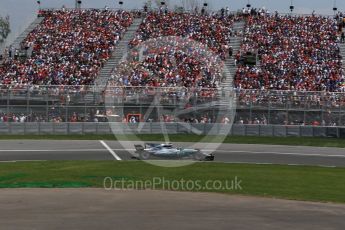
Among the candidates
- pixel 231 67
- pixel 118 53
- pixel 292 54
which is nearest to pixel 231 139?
pixel 231 67

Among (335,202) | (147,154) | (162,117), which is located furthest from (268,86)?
(335,202)

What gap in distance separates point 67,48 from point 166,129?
18.5 m

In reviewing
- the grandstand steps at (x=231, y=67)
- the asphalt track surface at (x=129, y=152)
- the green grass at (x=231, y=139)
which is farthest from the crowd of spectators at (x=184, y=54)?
the asphalt track surface at (x=129, y=152)

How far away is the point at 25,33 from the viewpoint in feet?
222

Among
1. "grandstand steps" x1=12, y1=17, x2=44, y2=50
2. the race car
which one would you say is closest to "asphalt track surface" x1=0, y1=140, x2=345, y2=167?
the race car

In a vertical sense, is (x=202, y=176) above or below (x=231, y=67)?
below

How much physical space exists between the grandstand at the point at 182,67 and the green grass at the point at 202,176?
15.1ft

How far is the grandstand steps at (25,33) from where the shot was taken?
64812 millimetres

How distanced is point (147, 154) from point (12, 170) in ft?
22.6

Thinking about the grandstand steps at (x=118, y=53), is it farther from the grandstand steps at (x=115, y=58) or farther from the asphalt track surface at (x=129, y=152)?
the asphalt track surface at (x=129, y=152)

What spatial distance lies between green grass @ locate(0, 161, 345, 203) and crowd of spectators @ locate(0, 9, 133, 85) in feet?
81.7

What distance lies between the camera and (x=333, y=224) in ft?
47.0

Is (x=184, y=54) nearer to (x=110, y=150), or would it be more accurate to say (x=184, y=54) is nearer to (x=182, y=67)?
(x=110, y=150)

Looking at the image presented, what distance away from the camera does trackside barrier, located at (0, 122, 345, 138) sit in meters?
43.0
